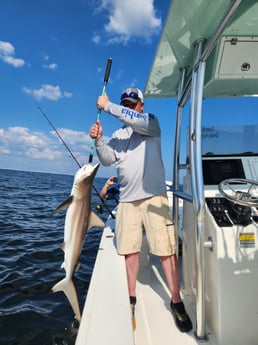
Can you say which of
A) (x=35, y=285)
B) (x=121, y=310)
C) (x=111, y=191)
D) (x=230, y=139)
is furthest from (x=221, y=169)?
(x=35, y=285)

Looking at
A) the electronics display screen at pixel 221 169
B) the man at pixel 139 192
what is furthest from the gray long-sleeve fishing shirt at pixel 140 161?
the electronics display screen at pixel 221 169

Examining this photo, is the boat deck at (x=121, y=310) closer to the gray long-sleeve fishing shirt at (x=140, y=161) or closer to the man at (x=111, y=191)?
the gray long-sleeve fishing shirt at (x=140, y=161)

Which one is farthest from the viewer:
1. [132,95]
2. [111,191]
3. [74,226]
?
[111,191]

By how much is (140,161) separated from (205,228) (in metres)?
0.83

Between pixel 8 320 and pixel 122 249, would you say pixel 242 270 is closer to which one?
pixel 122 249

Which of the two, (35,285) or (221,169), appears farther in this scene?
(35,285)

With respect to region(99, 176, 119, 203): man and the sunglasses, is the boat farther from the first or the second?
region(99, 176, 119, 203): man

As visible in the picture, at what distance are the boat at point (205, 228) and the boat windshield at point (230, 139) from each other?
146 millimetres

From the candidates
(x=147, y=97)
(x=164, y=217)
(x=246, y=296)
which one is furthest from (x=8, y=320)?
(x=147, y=97)

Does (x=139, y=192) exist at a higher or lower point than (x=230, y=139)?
lower

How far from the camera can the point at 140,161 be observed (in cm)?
248

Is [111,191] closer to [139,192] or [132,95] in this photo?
[139,192]

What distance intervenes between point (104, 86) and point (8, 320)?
284 cm

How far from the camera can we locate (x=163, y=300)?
2.64 m
